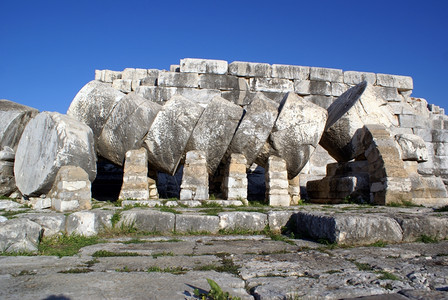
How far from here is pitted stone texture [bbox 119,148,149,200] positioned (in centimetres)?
645

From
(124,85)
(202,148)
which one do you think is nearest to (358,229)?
(202,148)

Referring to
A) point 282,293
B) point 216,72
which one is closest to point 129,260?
point 282,293

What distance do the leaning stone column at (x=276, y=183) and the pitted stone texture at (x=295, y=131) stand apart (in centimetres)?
26

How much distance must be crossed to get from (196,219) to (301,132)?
9.27 feet

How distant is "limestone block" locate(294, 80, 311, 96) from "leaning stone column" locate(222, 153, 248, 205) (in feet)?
18.8

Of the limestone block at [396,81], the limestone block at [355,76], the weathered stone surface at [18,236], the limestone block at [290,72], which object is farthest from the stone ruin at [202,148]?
the limestone block at [396,81]

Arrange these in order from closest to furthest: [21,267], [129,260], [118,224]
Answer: [21,267] < [129,260] < [118,224]

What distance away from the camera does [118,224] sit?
495cm

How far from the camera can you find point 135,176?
6.54 metres

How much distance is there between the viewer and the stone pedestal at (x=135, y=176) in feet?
21.2

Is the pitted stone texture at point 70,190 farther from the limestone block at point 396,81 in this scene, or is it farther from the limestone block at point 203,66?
the limestone block at point 396,81

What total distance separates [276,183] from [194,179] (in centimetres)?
151

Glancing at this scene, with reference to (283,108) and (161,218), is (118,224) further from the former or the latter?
(283,108)

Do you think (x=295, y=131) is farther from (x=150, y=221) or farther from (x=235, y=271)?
(x=235, y=271)
